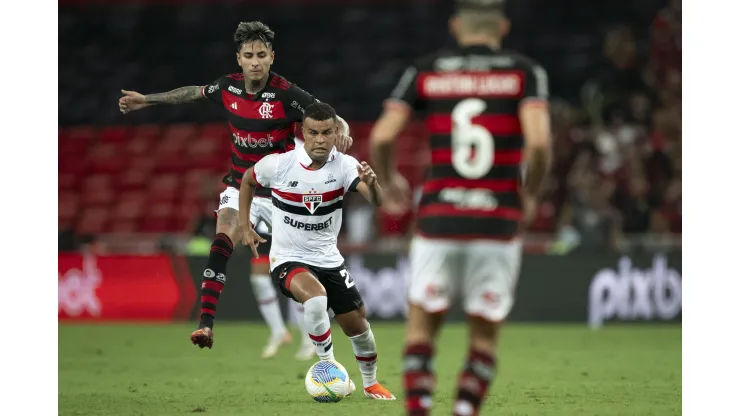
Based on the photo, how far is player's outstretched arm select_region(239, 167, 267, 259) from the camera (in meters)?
7.51

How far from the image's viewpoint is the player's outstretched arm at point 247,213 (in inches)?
296

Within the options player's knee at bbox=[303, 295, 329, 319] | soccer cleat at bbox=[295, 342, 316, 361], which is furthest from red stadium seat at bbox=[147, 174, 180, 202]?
player's knee at bbox=[303, 295, 329, 319]

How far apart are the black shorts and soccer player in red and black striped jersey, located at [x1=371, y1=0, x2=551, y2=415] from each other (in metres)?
2.36

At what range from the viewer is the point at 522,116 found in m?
5.10

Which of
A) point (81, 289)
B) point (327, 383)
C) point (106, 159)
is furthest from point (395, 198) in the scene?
point (106, 159)

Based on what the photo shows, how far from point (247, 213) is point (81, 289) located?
28.5 ft

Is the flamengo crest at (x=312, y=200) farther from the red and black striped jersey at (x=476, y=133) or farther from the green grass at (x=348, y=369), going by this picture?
the red and black striped jersey at (x=476, y=133)

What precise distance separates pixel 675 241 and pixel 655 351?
4.51 m

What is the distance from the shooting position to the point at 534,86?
16.8 feet

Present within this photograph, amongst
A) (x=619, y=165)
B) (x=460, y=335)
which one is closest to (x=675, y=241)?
(x=619, y=165)

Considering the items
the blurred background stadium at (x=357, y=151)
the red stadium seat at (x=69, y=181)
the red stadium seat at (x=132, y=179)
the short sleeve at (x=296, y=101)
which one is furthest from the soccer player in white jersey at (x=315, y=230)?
the red stadium seat at (x=69, y=181)

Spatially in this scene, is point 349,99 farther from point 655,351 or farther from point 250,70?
point 250,70

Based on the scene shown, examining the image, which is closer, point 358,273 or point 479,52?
point 479,52

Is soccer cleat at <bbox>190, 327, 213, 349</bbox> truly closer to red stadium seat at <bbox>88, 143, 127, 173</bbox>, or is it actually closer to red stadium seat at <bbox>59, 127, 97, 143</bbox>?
red stadium seat at <bbox>88, 143, 127, 173</bbox>
